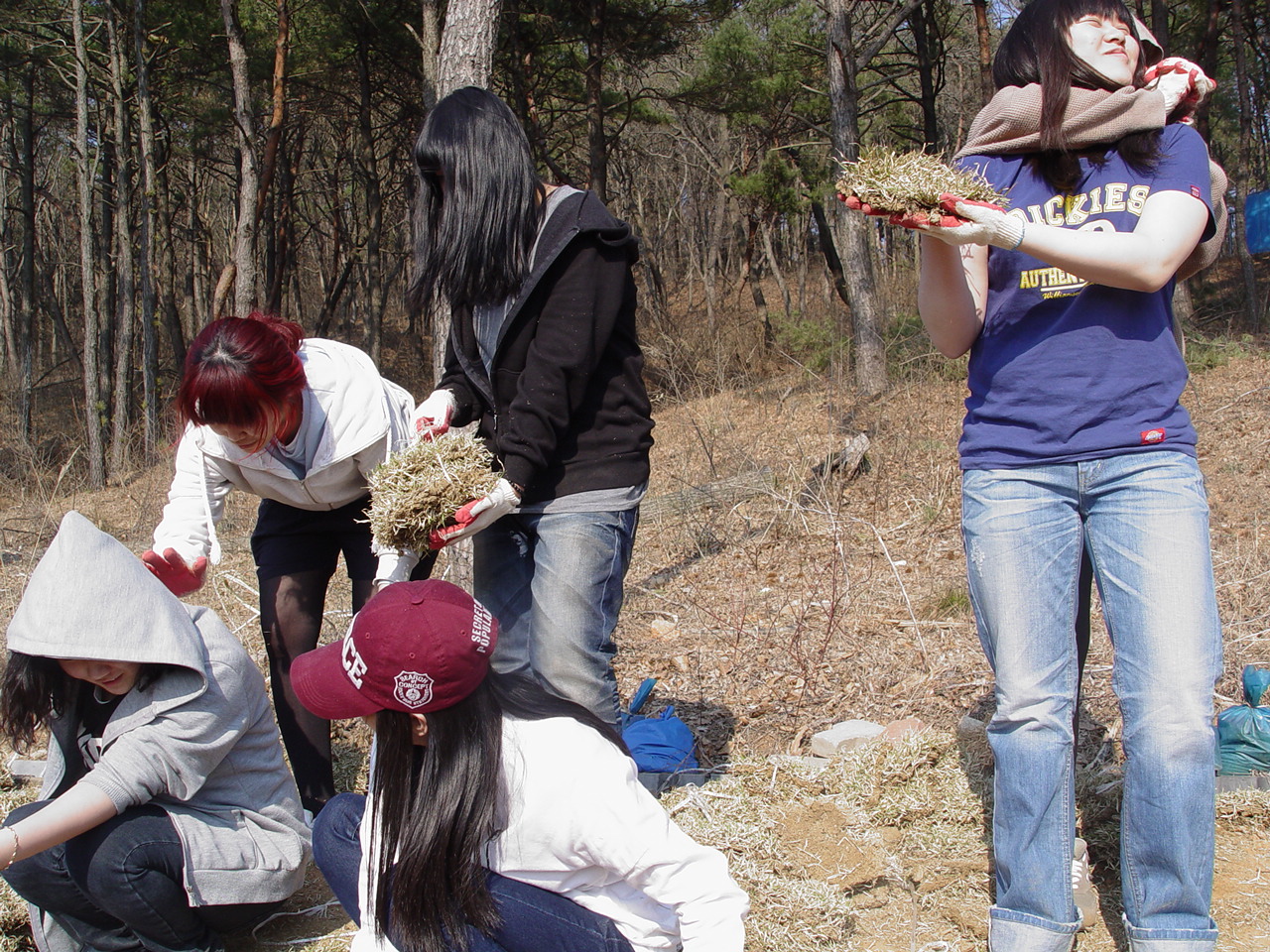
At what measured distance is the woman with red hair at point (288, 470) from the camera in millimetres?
2365

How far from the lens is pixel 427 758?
1677mm

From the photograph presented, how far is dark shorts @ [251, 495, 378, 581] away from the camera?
2770mm

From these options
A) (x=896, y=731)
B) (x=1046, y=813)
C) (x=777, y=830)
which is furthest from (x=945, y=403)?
(x=1046, y=813)

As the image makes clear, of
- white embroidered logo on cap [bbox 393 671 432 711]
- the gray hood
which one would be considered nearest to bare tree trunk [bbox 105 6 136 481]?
the gray hood

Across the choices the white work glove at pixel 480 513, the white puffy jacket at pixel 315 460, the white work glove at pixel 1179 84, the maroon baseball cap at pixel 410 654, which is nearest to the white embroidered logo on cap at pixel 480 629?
the maroon baseball cap at pixel 410 654

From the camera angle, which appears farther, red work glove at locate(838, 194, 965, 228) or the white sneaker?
the white sneaker

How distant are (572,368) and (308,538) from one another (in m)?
1.03

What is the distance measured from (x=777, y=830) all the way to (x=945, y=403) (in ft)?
20.6

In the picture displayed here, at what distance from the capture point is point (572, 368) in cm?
225

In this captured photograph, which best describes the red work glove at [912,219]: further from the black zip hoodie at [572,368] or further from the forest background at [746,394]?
the forest background at [746,394]

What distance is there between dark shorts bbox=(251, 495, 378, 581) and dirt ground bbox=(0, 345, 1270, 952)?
3.01ft

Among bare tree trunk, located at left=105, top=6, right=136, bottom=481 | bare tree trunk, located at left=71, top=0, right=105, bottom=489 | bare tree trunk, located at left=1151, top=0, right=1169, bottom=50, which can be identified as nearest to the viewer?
bare tree trunk, located at left=1151, top=0, right=1169, bottom=50

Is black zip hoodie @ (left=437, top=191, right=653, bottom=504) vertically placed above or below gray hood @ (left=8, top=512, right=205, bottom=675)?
above

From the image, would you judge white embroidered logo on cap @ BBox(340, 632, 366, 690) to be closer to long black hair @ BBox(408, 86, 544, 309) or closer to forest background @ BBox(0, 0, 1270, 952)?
long black hair @ BBox(408, 86, 544, 309)
